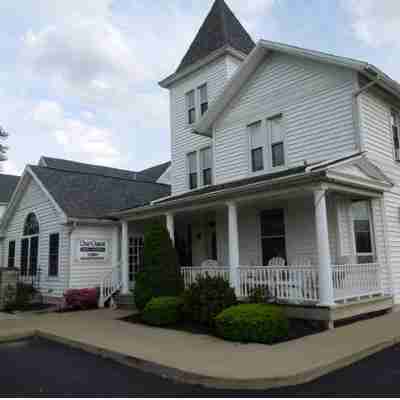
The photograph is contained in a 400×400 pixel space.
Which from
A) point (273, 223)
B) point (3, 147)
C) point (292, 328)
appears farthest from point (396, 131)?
point (3, 147)

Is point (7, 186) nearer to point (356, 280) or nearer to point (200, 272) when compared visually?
point (200, 272)

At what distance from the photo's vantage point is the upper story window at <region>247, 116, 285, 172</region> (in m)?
12.7

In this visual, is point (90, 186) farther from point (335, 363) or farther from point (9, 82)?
point (335, 363)

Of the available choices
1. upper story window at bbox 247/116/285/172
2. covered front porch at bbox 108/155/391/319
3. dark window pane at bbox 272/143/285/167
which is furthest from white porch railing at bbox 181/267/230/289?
dark window pane at bbox 272/143/285/167

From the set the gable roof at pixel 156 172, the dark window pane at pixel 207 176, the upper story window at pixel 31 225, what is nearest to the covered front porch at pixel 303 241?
the dark window pane at pixel 207 176

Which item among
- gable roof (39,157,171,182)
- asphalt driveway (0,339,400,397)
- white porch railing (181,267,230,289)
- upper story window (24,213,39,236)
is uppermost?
gable roof (39,157,171,182)

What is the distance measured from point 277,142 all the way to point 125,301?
295 inches

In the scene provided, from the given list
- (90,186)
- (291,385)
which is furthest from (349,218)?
(90,186)

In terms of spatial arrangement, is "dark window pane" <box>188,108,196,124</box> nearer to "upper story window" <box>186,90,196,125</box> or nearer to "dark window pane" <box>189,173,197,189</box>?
"upper story window" <box>186,90,196,125</box>

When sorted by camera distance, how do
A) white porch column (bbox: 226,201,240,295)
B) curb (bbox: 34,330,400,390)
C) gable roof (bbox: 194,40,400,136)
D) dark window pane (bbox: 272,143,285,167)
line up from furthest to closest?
dark window pane (bbox: 272,143,285,167) → gable roof (bbox: 194,40,400,136) → white porch column (bbox: 226,201,240,295) → curb (bbox: 34,330,400,390)

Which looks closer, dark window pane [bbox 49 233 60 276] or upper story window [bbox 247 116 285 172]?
upper story window [bbox 247 116 285 172]

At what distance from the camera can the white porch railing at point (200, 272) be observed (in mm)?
11289

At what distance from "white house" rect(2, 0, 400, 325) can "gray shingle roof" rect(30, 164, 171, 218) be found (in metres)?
0.26

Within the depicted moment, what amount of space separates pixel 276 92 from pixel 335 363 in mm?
9262
